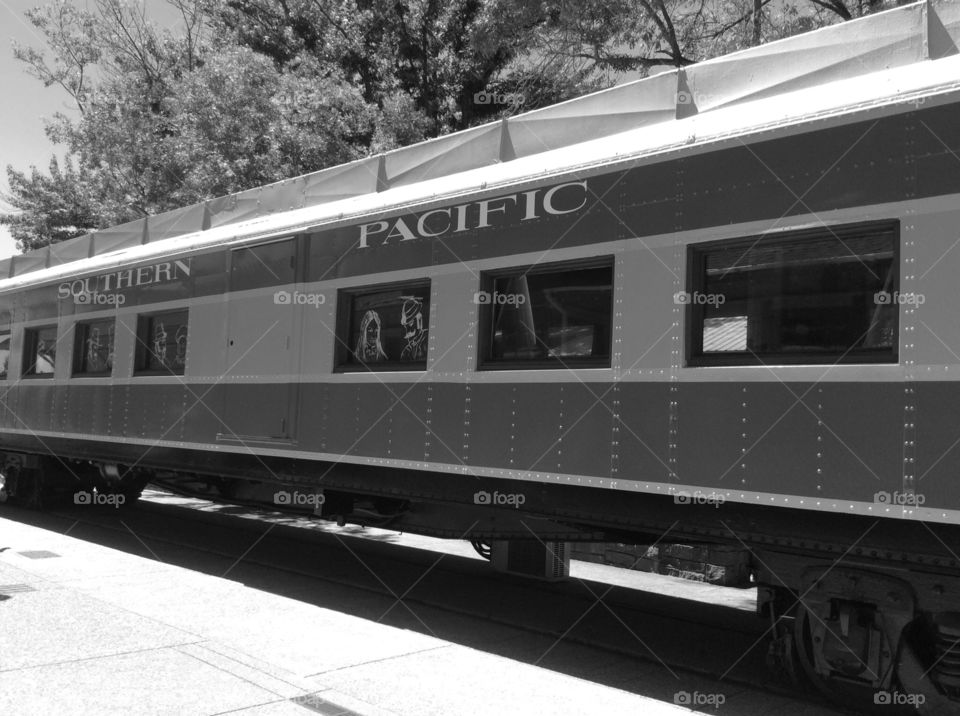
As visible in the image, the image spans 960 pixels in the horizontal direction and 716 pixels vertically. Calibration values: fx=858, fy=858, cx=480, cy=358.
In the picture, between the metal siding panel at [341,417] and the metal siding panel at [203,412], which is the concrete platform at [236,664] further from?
the metal siding panel at [203,412]

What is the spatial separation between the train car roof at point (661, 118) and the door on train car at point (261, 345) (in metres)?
0.27

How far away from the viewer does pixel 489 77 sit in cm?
1536

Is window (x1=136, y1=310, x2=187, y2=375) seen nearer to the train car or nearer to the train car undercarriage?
the train car

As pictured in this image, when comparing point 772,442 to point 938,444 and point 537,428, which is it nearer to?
point 938,444

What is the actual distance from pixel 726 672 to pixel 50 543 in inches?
295

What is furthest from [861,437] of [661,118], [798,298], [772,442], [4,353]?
[4,353]

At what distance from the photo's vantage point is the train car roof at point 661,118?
4281 mm

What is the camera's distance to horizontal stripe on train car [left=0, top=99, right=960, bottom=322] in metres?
3.94

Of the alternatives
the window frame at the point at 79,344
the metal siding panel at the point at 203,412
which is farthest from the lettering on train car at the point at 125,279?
the metal siding panel at the point at 203,412

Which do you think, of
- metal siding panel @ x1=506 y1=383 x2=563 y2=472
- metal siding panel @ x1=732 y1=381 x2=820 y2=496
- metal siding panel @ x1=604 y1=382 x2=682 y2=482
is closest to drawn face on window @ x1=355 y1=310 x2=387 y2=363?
metal siding panel @ x1=506 y1=383 x2=563 y2=472

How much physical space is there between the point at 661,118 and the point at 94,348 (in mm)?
7242

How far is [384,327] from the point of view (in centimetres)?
649

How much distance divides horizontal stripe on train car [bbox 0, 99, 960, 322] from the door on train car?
0.79 meters

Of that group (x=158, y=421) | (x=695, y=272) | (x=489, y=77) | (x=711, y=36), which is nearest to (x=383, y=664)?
(x=695, y=272)
